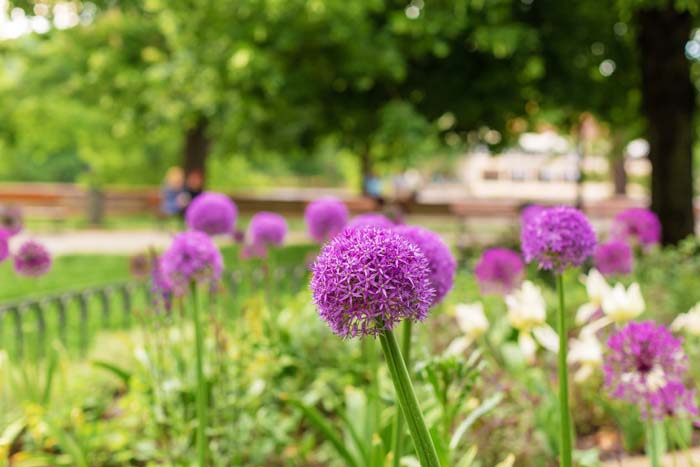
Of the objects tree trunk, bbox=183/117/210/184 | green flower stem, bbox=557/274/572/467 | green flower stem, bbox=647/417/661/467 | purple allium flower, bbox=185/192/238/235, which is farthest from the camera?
tree trunk, bbox=183/117/210/184

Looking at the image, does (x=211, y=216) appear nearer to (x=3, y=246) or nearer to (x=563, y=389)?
(x=3, y=246)

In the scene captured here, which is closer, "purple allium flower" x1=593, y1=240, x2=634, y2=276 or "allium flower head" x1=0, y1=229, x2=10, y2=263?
"allium flower head" x1=0, y1=229, x2=10, y2=263

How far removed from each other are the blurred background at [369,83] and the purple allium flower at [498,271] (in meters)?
5.35

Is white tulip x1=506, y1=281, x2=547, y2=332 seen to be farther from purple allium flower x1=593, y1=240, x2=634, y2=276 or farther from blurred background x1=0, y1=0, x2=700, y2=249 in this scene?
blurred background x1=0, y1=0, x2=700, y2=249

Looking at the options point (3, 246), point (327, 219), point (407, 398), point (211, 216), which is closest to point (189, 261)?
point (3, 246)

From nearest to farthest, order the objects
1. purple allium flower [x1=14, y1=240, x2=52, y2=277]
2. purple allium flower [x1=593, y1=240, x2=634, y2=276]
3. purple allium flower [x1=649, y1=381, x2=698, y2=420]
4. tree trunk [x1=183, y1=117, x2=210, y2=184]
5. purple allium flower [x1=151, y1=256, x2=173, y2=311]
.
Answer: purple allium flower [x1=649, y1=381, x2=698, y2=420]
purple allium flower [x1=151, y1=256, x2=173, y2=311]
purple allium flower [x1=14, y1=240, x2=52, y2=277]
purple allium flower [x1=593, y1=240, x2=634, y2=276]
tree trunk [x1=183, y1=117, x2=210, y2=184]

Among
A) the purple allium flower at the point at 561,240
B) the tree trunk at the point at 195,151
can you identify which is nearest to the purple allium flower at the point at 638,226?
Result: the purple allium flower at the point at 561,240

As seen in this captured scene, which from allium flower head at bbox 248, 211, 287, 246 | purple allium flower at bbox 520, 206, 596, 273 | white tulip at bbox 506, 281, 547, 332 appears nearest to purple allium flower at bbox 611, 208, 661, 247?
allium flower head at bbox 248, 211, 287, 246

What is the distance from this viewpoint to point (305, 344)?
14.4 ft

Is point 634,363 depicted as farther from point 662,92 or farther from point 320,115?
point 320,115

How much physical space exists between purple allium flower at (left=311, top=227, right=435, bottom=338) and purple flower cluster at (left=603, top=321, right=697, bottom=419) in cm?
100

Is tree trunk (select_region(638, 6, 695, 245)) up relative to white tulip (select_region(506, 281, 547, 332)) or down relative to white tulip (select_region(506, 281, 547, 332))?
up

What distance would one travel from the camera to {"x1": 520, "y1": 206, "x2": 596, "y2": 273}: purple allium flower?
6.84ft

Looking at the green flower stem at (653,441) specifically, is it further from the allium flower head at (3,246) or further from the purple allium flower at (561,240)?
the allium flower head at (3,246)
